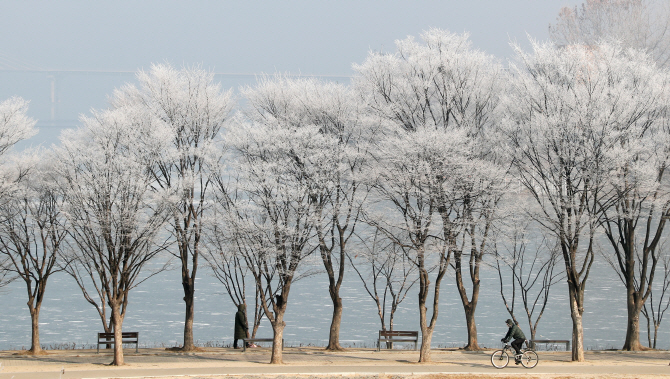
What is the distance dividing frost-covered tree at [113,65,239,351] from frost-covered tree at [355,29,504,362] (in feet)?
18.7

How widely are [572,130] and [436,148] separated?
160 inches

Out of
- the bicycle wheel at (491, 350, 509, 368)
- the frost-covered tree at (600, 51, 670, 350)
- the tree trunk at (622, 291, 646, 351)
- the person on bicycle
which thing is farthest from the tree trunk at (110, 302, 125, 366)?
the tree trunk at (622, 291, 646, 351)

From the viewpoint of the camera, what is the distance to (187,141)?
25.4 meters

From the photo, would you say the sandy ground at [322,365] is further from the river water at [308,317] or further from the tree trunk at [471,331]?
the river water at [308,317]

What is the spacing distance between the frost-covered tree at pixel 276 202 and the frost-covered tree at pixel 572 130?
21.8 ft

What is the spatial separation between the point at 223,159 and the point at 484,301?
28723 mm

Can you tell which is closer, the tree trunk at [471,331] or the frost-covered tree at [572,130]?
the frost-covered tree at [572,130]

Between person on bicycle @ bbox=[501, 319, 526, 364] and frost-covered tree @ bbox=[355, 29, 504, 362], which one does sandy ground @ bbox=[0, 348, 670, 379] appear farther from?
frost-covered tree @ bbox=[355, 29, 504, 362]

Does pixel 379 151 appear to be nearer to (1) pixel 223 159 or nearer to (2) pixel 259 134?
(2) pixel 259 134

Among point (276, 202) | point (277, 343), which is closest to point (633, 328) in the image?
point (277, 343)

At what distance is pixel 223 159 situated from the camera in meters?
26.0

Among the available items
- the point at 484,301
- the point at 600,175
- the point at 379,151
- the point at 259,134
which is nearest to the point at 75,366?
the point at 259,134

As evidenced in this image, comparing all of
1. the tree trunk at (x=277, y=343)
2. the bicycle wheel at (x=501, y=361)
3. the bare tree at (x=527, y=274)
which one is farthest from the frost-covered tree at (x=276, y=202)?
the bare tree at (x=527, y=274)

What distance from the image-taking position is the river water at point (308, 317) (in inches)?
1494
